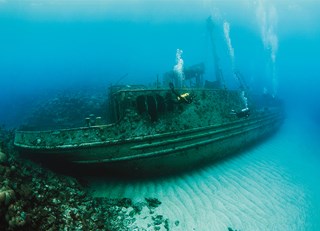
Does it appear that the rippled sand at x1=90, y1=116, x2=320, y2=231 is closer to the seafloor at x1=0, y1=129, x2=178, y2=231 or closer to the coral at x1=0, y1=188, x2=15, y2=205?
the seafloor at x1=0, y1=129, x2=178, y2=231

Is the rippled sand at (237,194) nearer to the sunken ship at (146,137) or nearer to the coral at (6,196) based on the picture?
the sunken ship at (146,137)

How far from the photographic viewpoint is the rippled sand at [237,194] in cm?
547

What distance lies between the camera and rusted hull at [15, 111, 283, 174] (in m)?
6.02

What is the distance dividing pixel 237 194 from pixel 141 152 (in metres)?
2.97

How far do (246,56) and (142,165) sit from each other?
492 feet

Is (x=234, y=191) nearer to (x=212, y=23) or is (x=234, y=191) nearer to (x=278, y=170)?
(x=278, y=170)

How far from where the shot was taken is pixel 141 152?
20.8ft

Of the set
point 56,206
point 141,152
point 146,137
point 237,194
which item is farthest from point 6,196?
point 237,194

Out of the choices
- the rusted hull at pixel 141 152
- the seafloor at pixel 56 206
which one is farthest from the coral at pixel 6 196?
the rusted hull at pixel 141 152

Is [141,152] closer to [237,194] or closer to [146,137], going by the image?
[146,137]

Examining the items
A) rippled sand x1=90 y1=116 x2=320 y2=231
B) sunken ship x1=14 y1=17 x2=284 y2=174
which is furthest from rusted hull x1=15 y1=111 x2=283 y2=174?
rippled sand x1=90 y1=116 x2=320 y2=231

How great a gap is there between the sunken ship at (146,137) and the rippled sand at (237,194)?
479 millimetres

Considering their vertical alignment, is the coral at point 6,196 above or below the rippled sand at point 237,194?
above

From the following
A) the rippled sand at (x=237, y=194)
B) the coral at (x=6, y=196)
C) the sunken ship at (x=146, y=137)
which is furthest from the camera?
the sunken ship at (x=146, y=137)
